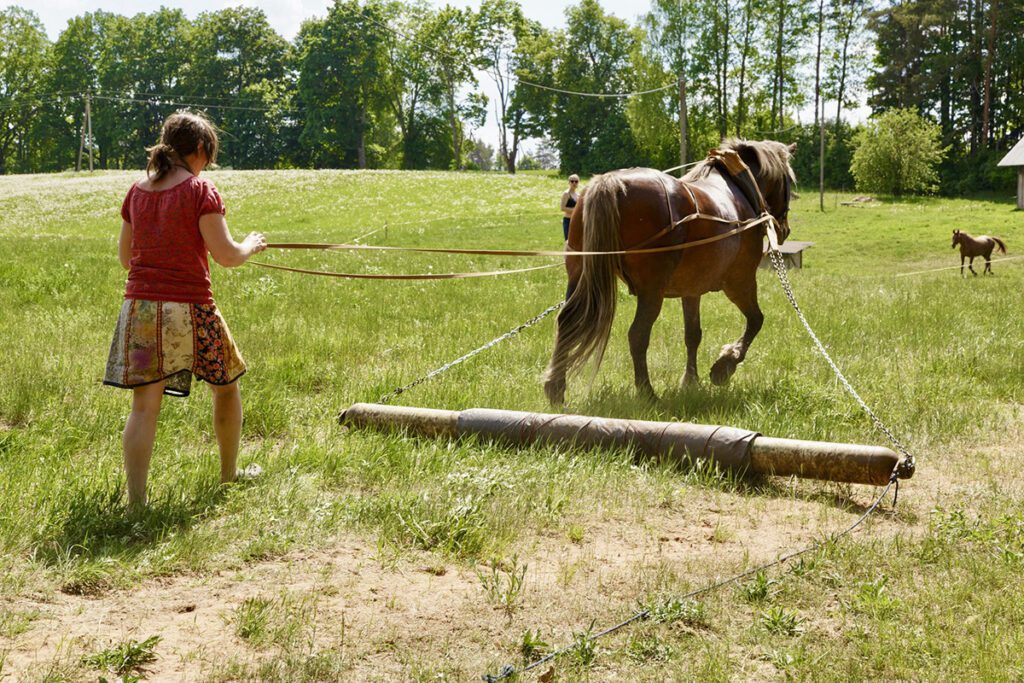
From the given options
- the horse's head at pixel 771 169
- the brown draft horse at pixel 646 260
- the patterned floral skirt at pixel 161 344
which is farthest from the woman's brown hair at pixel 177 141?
the horse's head at pixel 771 169

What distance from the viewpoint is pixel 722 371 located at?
8242 millimetres

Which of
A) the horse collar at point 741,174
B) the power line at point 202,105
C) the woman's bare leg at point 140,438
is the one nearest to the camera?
the woman's bare leg at point 140,438

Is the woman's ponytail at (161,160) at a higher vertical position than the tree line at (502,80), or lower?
lower

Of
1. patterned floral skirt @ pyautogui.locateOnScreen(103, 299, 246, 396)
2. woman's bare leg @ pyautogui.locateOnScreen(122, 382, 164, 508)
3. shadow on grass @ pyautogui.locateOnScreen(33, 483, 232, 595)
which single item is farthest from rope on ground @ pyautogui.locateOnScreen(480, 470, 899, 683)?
patterned floral skirt @ pyautogui.locateOnScreen(103, 299, 246, 396)

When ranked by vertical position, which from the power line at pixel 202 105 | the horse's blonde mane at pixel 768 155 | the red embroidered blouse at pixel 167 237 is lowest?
the red embroidered blouse at pixel 167 237

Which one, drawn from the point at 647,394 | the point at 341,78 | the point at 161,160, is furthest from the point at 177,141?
the point at 341,78

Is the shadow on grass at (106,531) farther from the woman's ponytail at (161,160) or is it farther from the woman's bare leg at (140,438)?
the woman's ponytail at (161,160)

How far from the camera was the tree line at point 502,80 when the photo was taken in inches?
2328

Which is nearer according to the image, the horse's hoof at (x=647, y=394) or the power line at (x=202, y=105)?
the horse's hoof at (x=647, y=394)

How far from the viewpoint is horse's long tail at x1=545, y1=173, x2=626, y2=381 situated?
22.3ft

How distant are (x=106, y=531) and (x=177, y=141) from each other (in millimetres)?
1923

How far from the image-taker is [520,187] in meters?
50.8

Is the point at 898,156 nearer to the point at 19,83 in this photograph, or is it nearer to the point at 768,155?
the point at 768,155

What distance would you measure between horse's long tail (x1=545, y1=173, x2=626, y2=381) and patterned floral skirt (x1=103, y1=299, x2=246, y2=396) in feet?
9.81
